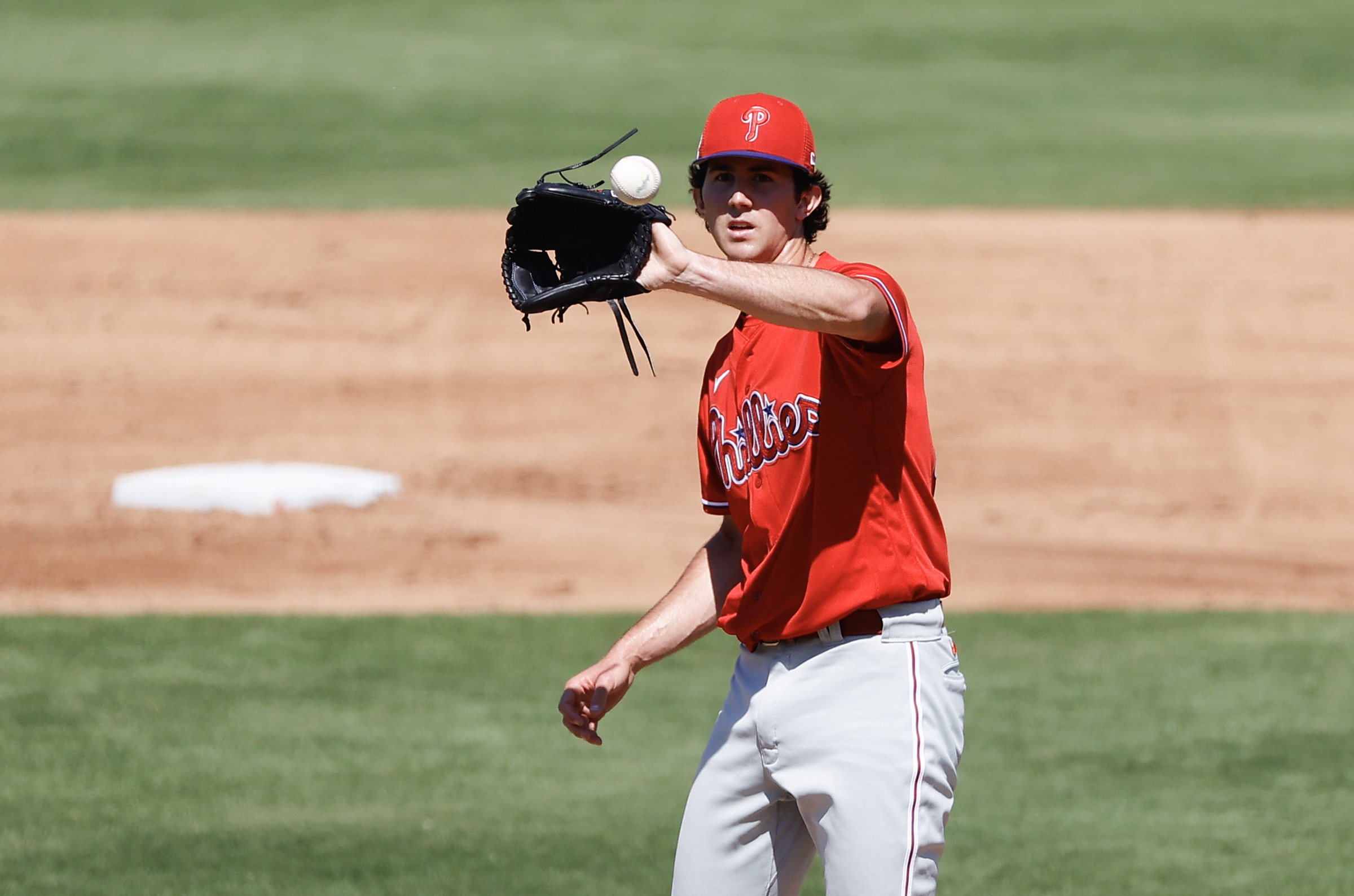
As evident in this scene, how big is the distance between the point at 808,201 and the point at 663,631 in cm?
98

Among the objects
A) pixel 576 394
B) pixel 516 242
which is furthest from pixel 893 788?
pixel 576 394

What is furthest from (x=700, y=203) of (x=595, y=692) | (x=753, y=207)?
(x=595, y=692)

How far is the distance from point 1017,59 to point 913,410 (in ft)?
62.3

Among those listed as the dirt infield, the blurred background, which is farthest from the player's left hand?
the dirt infield

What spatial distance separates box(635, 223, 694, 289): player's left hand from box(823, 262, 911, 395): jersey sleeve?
0.39 metres

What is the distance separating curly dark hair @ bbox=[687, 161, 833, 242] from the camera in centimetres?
347

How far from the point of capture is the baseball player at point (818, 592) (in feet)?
10.5

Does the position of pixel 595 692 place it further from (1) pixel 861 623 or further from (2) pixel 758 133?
(2) pixel 758 133

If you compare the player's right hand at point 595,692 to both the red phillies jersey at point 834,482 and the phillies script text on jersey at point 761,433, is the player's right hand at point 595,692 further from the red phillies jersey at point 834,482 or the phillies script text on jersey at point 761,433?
the phillies script text on jersey at point 761,433

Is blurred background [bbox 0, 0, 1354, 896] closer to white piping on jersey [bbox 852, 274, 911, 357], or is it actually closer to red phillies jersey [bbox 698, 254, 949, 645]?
red phillies jersey [bbox 698, 254, 949, 645]

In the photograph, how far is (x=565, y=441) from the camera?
36.3ft

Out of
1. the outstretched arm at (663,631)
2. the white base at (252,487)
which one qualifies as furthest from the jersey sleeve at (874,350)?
the white base at (252,487)

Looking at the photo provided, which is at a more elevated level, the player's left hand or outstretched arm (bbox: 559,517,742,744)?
the player's left hand

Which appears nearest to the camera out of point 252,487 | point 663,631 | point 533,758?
point 663,631
